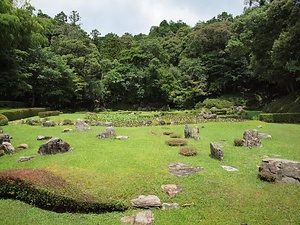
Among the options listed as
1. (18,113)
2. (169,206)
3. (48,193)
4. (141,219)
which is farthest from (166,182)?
(18,113)

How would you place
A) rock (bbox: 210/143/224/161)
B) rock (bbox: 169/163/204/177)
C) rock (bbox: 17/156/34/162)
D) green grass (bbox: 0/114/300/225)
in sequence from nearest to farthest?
green grass (bbox: 0/114/300/225), rock (bbox: 169/163/204/177), rock (bbox: 210/143/224/161), rock (bbox: 17/156/34/162)

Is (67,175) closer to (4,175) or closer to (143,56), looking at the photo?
(4,175)

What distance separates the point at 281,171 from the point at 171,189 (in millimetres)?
3764

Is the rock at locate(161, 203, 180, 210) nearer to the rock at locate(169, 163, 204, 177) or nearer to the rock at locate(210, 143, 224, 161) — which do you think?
the rock at locate(169, 163, 204, 177)

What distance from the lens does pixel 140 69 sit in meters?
40.3

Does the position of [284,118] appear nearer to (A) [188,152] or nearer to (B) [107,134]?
(A) [188,152]

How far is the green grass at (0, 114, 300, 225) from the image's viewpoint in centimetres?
596

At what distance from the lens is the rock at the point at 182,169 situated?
325 inches

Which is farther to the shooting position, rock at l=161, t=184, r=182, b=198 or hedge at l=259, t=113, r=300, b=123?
hedge at l=259, t=113, r=300, b=123

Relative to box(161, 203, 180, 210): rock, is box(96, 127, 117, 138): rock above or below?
above

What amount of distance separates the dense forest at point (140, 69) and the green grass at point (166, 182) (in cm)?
1527

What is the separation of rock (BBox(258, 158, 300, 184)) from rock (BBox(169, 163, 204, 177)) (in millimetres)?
2111

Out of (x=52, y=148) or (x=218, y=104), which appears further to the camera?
(x=218, y=104)

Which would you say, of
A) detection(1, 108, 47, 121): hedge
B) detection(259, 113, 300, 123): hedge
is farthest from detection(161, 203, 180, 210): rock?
detection(1, 108, 47, 121): hedge
